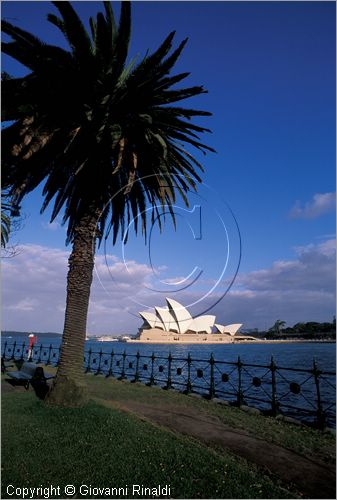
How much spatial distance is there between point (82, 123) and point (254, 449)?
1034 cm

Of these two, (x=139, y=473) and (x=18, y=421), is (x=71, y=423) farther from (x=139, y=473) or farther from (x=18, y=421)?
(x=139, y=473)

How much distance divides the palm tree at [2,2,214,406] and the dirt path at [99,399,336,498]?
3.00 meters

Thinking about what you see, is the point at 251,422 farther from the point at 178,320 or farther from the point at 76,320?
the point at 178,320

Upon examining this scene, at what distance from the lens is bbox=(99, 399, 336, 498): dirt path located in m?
5.83

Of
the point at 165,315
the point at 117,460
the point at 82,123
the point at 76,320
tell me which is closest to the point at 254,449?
the point at 117,460

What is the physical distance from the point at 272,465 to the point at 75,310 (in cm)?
738

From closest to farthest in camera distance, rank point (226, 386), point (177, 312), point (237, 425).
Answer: point (237, 425)
point (226, 386)
point (177, 312)

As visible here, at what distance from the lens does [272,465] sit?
6.49 metres

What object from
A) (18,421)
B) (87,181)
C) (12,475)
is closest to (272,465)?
(12,475)

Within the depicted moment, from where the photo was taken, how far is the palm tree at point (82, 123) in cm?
1039

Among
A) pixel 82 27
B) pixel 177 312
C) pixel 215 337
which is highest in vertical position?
pixel 82 27

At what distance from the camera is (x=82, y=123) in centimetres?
1116

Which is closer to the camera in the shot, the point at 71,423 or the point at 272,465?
A: the point at 272,465

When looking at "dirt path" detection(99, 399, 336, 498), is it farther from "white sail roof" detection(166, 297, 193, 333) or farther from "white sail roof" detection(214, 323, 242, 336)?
"white sail roof" detection(214, 323, 242, 336)
